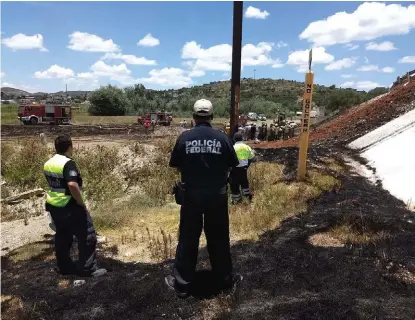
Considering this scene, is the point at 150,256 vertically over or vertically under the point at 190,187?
under

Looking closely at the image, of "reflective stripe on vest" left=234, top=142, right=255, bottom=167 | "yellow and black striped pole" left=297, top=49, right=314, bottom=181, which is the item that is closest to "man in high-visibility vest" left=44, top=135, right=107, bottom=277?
"reflective stripe on vest" left=234, top=142, right=255, bottom=167

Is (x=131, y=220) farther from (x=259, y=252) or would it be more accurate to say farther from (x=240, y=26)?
(x=240, y=26)

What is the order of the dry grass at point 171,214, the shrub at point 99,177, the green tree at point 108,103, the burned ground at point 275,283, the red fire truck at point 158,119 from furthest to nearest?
the green tree at point 108,103, the red fire truck at point 158,119, the shrub at point 99,177, the dry grass at point 171,214, the burned ground at point 275,283

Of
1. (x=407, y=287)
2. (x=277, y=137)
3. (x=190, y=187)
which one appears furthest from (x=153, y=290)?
(x=277, y=137)

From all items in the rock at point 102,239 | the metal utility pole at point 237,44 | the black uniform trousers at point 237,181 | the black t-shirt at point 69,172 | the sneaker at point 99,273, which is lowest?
the rock at point 102,239

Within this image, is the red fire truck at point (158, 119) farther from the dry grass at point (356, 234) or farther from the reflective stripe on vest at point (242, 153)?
the dry grass at point (356, 234)

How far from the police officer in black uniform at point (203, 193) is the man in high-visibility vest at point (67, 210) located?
1218 mm

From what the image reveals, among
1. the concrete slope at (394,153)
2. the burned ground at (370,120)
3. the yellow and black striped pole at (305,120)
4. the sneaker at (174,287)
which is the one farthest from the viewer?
the burned ground at (370,120)

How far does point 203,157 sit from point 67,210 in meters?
1.89

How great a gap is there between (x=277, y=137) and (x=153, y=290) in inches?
833

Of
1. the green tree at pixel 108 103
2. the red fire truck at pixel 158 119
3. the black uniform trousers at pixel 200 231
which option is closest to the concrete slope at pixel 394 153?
the black uniform trousers at pixel 200 231

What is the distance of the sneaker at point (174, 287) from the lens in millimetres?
4071

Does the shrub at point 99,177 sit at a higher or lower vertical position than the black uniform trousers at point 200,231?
lower

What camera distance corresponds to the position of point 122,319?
12.2 feet
